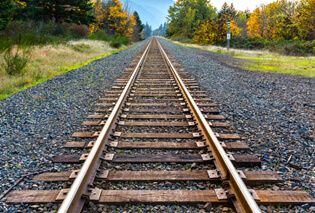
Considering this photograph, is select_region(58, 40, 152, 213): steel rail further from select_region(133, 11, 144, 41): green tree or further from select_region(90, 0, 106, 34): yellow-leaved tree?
select_region(133, 11, 144, 41): green tree

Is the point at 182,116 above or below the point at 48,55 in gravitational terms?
below

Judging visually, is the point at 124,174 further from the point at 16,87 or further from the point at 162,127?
the point at 16,87

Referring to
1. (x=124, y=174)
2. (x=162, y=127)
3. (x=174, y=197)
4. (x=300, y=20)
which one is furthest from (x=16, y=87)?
(x=300, y=20)

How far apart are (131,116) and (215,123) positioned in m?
1.58

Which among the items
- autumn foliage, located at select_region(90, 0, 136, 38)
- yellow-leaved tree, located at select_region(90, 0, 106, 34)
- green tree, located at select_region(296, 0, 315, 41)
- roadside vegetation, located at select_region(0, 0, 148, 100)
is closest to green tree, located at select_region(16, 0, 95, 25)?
roadside vegetation, located at select_region(0, 0, 148, 100)

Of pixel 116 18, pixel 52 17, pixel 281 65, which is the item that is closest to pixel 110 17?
pixel 116 18

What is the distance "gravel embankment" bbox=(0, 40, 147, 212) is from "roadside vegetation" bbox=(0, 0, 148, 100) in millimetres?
1246

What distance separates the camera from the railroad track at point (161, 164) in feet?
7.22

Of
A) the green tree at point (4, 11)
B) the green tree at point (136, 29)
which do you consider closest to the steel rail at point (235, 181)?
the green tree at point (4, 11)

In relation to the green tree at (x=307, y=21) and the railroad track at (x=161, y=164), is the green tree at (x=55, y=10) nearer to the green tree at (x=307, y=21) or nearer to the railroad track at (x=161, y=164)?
the railroad track at (x=161, y=164)

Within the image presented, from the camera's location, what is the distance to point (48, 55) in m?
12.2

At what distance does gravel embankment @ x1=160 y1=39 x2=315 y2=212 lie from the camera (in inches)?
110

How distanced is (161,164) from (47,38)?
51.4ft

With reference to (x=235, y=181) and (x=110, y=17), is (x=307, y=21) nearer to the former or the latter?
(x=110, y=17)
